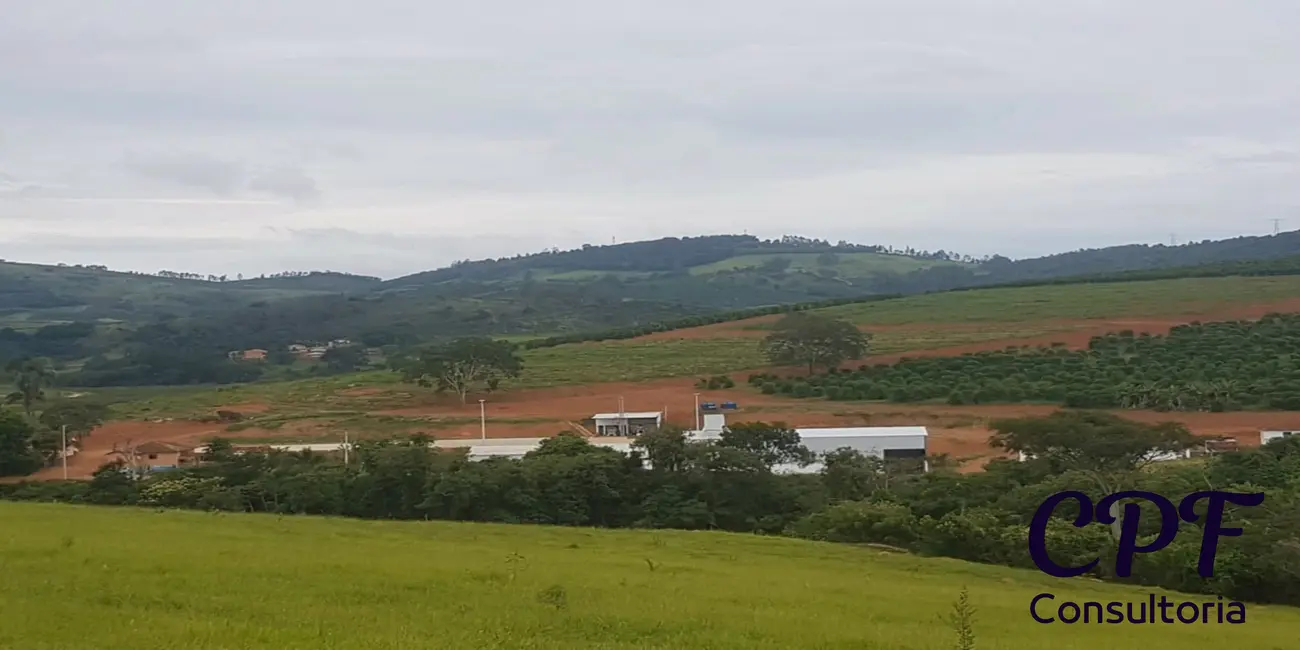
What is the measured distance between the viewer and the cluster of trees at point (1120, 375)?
50.8 m

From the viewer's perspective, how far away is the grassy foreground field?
9250 millimetres

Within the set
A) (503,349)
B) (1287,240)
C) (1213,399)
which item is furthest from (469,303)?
(1287,240)

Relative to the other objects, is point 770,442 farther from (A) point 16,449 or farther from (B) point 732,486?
(A) point 16,449

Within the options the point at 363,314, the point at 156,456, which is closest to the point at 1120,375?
the point at 156,456

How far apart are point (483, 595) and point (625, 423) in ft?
130

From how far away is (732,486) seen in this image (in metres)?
29.9

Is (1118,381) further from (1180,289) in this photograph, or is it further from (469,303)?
(469,303)

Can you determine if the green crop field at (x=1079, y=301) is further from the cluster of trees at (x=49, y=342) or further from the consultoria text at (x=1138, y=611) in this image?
the cluster of trees at (x=49, y=342)

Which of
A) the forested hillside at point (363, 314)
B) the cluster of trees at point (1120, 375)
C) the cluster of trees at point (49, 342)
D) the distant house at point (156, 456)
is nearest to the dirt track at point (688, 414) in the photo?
the cluster of trees at point (1120, 375)

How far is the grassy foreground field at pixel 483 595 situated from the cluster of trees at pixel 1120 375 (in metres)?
36.9

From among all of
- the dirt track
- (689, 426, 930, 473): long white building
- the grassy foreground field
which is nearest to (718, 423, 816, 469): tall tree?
(689, 426, 930, 473): long white building

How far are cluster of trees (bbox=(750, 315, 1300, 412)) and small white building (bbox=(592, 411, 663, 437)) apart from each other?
1170 cm

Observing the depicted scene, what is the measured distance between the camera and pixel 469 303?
157 meters

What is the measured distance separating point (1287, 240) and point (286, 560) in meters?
205
